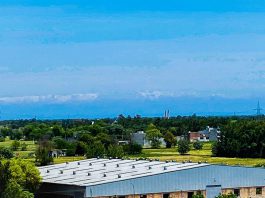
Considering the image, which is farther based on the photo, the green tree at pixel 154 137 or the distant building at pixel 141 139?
the distant building at pixel 141 139

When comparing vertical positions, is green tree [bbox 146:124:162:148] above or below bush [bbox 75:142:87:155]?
above

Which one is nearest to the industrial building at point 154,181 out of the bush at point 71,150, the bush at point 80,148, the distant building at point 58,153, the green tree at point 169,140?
the bush at point 71,150

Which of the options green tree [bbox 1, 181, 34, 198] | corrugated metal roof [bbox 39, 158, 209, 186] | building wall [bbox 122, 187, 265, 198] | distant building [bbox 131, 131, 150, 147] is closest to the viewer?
green tree [bbox 1, 181, 34, 198]

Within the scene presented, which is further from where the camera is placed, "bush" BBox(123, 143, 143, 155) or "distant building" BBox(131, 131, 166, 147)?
"distant building" BBox(131, 131, 166, 147)

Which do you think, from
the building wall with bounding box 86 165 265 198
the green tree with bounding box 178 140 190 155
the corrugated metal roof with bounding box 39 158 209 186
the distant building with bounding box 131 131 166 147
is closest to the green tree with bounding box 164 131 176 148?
the distant building with bounding box 131 131 166 147

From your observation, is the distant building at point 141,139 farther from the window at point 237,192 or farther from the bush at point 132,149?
the window at point 237,192

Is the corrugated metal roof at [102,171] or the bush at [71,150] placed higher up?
the bush at [71,150]

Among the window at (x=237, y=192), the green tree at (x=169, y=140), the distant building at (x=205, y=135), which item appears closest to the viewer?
the window at (x=237, y=192)

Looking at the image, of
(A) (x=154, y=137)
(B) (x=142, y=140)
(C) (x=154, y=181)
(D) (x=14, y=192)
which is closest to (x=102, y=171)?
(C) (x=154, y=181)

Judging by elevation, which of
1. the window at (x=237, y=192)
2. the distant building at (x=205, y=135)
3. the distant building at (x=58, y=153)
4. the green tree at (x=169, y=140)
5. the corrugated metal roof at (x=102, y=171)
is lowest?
the window at (x=237, y=192)

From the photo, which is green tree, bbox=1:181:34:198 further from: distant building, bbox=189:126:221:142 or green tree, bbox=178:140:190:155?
distant building, bbox=189:126:221:142

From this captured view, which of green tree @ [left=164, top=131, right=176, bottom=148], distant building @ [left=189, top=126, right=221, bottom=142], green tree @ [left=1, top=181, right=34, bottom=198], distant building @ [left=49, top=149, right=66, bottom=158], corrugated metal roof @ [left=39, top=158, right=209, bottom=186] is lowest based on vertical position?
green tree @ [left=1, top=181, right=34, bottom=198]
